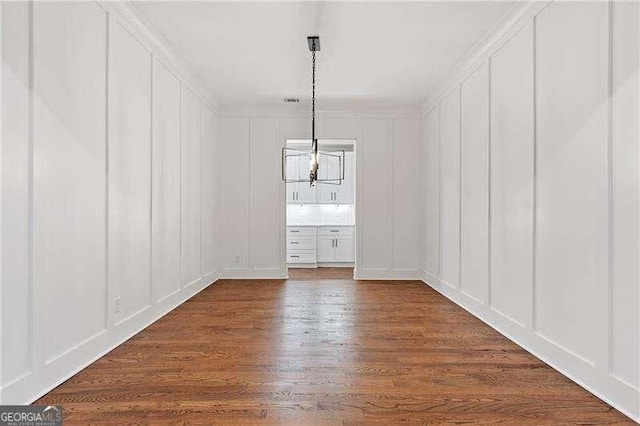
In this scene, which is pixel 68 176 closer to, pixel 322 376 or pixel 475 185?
pixel 322 376

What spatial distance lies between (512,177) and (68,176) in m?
3.40

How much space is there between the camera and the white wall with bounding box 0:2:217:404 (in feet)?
7.71

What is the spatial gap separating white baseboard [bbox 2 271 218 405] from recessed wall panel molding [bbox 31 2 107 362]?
5 centimetres

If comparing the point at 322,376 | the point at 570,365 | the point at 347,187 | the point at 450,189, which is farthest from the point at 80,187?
the point at 347,187

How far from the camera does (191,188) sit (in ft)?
18.6

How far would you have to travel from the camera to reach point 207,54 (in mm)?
4812

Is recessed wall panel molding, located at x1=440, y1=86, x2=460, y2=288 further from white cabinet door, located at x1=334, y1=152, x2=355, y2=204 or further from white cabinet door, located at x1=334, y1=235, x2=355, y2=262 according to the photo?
white cabinet door, located at x1=334, y1=152, x2=355, y2=204

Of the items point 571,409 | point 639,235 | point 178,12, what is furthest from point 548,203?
point 178,12

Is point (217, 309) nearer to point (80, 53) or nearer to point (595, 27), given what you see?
point (80, 53)

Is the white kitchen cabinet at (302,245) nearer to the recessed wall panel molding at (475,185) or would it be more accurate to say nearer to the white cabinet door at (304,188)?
the white cabinet door at (304,188)

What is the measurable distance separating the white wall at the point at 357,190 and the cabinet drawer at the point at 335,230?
1.87 metres

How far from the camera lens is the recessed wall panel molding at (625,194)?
233cm

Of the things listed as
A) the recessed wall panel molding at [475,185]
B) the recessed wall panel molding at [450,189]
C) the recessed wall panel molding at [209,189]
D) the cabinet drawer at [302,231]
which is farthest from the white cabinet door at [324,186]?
the recessed wall panel molding at [475,185]

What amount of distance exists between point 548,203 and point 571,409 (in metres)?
1.41
